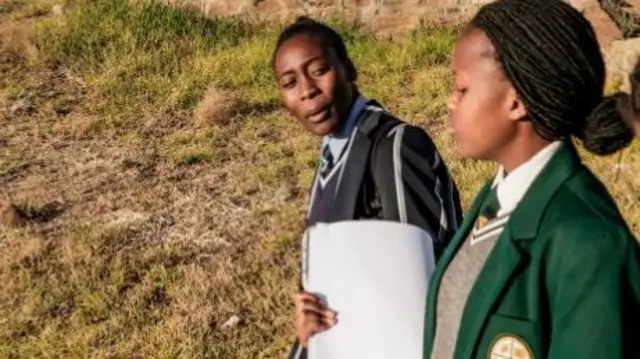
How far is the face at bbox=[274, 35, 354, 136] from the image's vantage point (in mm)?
2238

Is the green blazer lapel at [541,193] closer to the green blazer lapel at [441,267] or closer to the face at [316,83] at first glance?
the green blazer lapel at [441,267]

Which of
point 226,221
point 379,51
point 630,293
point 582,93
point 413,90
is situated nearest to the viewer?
point 630,293

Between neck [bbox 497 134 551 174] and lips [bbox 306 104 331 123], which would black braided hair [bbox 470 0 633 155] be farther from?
lips [bbox 306 104 331 123]

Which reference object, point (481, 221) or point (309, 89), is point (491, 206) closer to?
point (481, 221)

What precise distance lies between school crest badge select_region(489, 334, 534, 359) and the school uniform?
0.59 meters

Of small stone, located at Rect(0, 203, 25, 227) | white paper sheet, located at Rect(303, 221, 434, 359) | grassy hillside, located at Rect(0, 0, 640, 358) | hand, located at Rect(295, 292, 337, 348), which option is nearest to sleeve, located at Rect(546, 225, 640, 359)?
white paper sheet, located at Rect(303, 221, 434, 359)

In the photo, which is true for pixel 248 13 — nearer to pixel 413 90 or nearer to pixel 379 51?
pixel 379 51

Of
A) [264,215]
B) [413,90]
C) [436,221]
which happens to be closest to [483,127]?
[436,221]

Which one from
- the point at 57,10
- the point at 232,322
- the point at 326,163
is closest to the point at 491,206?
the point at 326,163

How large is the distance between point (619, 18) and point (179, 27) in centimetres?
383

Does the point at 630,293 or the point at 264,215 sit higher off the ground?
the point at 630,293

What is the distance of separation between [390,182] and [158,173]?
4150 mm

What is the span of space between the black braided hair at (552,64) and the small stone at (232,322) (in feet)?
9.54

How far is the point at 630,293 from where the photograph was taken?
1.28 m
